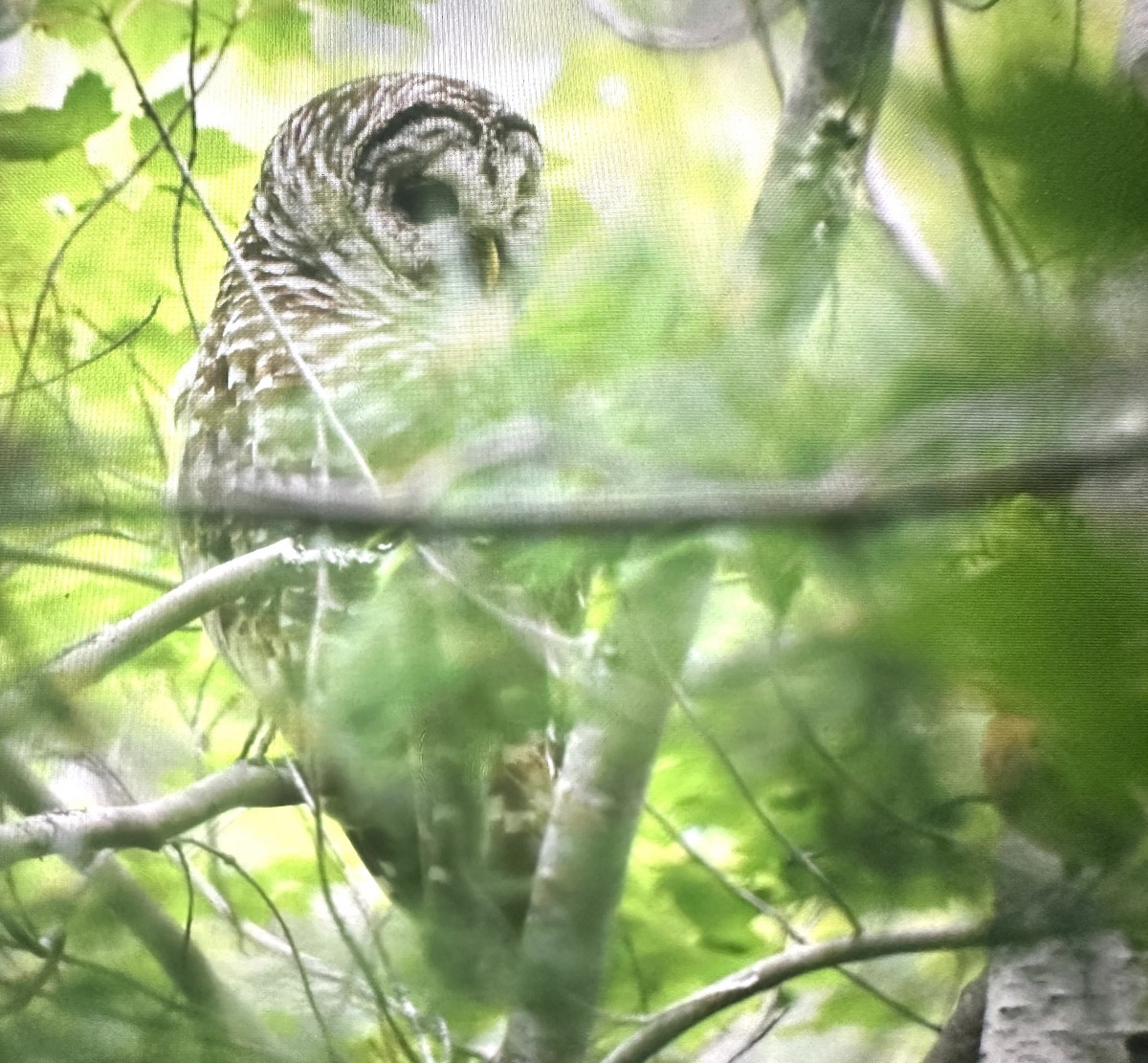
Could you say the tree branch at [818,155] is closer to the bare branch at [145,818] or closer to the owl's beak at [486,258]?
the owl's beak at [486,258]

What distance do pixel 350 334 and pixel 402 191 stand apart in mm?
100

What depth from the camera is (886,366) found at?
45 cm

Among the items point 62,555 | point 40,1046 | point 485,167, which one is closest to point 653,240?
point 485,167

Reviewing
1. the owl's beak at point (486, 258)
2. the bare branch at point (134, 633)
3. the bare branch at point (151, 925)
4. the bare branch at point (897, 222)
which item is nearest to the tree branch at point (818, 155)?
the bare branch at point (897, 222)

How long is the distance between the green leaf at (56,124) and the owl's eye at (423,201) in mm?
136

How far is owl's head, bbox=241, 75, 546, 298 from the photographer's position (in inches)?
19.5

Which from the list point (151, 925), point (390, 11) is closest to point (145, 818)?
point (151, 925)

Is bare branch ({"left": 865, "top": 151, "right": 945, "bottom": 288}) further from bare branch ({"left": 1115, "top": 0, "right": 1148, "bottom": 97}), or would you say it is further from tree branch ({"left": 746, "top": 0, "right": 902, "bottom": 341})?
bare branch ({"left": 1115, "top": 0, "right": 1148, "bottom": 97})

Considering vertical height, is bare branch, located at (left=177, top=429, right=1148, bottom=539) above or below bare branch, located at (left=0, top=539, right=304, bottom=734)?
above

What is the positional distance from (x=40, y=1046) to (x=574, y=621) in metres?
0.25

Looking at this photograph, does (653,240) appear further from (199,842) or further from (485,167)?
(199,842)

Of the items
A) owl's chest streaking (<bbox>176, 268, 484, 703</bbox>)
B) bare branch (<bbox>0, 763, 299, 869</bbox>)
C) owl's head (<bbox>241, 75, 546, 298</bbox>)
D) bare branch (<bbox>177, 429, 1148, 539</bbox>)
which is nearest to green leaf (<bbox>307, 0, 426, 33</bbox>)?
owl's head (<bbox>241, 75, 546, 298</bbox>)

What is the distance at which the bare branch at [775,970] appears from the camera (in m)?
0.40

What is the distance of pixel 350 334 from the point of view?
486 mm
